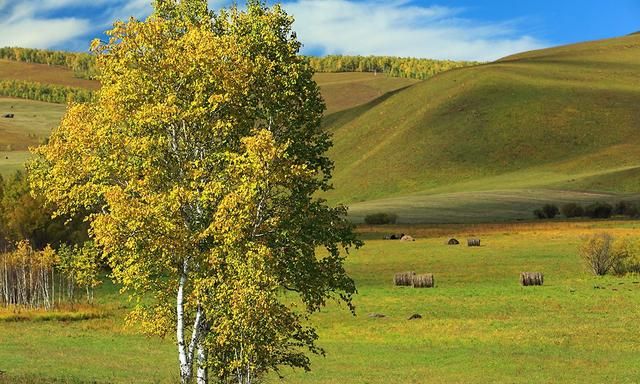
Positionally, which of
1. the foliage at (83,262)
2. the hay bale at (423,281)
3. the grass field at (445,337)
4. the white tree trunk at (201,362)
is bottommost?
the grass field at (445,337)

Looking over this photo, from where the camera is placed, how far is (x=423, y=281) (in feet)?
213

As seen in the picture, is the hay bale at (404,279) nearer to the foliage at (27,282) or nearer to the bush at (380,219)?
the foliage at (27,282)

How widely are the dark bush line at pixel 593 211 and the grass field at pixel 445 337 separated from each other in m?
56.2

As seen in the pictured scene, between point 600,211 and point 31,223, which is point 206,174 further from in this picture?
point 600,211

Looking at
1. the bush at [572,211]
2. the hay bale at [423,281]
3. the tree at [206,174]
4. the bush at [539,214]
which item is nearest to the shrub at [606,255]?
the hay bale at [423,281]

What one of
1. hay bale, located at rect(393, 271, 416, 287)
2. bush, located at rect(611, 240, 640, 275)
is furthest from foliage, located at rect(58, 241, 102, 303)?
bush, located at rect(611, 240, 640, 275)

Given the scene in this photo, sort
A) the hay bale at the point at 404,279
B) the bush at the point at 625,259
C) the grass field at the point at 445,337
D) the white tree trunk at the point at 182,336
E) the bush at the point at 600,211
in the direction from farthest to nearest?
the bush at the point at 600,211 < the bush at the point at 625,259 < the hay bale at the point at 404,279 < the grass field at the point at 445,337 < the white tree trunk at the point at 182,336

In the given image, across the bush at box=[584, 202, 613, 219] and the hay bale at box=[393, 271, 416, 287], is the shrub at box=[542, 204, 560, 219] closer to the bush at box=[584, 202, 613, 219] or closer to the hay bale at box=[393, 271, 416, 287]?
the bush at box=[584, 202, 613, 219]

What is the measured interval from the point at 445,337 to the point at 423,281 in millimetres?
18209

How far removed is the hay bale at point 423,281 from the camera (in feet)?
213

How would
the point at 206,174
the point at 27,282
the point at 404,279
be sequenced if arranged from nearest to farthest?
the point at 206,174 → the point at 27,282 → the point at 404,279

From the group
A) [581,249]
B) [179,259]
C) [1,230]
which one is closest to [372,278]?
[581,249]

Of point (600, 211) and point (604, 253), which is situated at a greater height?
point (604, 253)

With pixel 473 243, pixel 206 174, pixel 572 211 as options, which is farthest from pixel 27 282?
pixel 572 211
